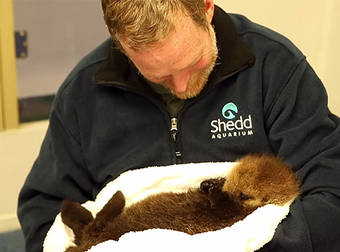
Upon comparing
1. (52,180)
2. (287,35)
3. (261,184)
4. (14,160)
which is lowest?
(14,160)

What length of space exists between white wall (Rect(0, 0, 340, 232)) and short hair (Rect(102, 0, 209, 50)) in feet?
3.31

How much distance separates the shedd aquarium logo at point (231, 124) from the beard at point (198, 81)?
8 centimetres

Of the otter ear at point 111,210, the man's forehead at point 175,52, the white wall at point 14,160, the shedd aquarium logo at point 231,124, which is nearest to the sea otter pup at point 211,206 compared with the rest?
the otter ear at point 111,210

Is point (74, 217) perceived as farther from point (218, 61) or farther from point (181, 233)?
point (218, 61)

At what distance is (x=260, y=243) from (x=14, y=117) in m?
1.33

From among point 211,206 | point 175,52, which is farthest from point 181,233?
point 175,52

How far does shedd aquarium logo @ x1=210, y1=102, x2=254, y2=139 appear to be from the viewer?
1.17m

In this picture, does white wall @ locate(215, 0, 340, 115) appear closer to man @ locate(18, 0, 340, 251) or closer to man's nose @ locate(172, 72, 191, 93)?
man @ locate(18, 0, 340, 251)

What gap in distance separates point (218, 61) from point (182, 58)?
0.15 metres

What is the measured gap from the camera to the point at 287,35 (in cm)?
216

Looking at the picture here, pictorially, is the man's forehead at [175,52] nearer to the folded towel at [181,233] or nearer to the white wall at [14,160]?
the folded towel at [181,233]

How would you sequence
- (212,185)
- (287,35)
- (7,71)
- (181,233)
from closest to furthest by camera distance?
(181,233) → (212,185) → (7,71) → (287,35)

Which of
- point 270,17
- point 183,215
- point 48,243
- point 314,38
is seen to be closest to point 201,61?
point 183,215

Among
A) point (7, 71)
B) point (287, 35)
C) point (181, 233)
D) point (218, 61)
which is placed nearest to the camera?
point (181, 233)
